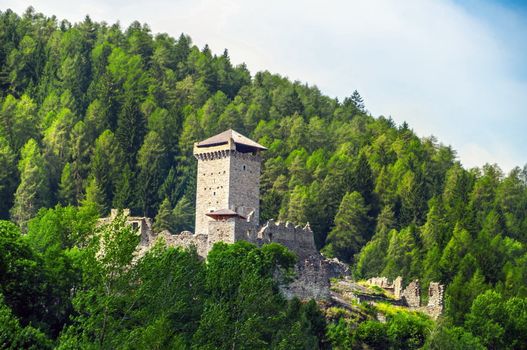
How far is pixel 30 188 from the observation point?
319 feet

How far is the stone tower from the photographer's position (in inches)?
3054

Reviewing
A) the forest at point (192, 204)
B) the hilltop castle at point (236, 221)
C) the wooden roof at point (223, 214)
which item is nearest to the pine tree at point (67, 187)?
the forest at point (192, 204)

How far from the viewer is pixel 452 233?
95.3 metres

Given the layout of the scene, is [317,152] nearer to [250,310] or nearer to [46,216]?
[46,216]

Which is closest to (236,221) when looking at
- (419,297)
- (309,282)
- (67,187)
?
(309,282)

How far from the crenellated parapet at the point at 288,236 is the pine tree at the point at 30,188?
24926 millimetres

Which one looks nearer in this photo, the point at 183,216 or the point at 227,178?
the point at 227,178

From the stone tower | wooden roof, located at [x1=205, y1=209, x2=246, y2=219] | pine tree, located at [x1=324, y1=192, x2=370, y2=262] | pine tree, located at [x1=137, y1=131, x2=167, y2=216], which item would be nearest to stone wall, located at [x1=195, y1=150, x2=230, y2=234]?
the stone tower

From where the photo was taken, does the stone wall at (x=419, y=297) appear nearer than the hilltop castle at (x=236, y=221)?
No

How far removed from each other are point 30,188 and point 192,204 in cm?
1231

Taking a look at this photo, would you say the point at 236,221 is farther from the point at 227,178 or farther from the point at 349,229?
the point at 349,229

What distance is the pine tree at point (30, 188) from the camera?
95312mm

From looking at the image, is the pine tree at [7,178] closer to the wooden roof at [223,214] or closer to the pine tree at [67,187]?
the pine tree at [67,187]

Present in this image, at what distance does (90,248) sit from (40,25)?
93262 millimetres
